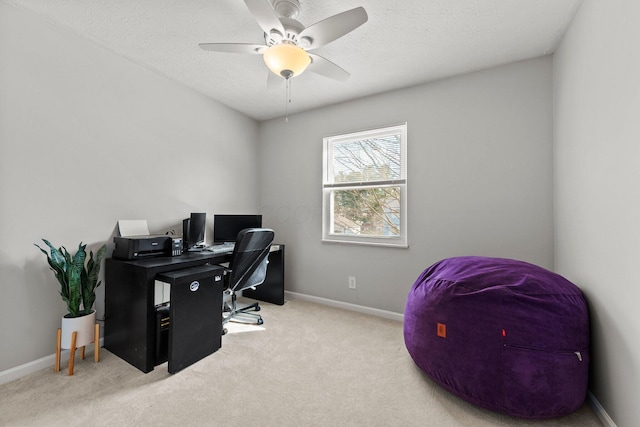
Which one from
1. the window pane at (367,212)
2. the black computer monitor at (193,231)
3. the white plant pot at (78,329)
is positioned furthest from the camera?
the window pane at (367,212)

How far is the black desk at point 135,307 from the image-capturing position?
1.81 metres

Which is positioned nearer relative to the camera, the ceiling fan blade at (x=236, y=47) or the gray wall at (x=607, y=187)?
the gray wall at (x=607, y=187)

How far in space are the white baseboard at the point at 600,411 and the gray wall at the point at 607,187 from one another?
3cm

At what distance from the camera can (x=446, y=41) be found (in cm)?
201

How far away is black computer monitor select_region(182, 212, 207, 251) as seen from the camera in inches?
104

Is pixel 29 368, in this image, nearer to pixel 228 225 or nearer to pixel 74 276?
pixel 74 276

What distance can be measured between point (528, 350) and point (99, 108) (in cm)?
339

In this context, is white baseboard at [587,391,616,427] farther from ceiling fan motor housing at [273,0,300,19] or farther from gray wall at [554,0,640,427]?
ceiling fan motor housing at [273,0,300,19]

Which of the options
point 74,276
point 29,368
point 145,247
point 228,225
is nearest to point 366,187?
point 228,225

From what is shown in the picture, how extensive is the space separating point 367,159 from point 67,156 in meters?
2.68

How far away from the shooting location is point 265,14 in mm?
1436

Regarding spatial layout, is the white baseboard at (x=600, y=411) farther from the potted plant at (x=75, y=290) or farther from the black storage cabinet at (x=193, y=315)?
the potted plant at (x=75, y=290)

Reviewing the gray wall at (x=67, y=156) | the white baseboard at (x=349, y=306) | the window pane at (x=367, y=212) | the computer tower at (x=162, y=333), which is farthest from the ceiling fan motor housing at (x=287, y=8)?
the white baseboard at (x=349, y=306)

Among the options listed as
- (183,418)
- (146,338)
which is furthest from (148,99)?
(183,418)
